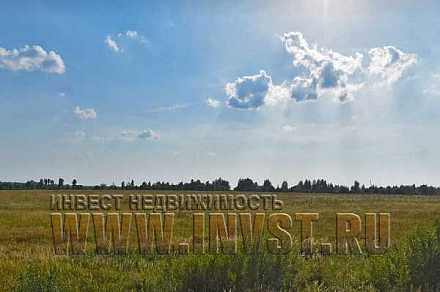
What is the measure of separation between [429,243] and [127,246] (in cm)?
1037

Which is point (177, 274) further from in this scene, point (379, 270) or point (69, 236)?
point (69, 236)

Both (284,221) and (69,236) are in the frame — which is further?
(284,221)

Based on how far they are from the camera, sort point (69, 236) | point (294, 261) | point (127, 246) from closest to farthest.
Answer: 1. point (294, 261)
2. point (127, 246)
3. point (69, 236)

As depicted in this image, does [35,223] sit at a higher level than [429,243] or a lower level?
lower

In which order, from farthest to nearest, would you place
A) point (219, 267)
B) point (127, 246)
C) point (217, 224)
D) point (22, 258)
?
1. point (217, 224)
2. point (127, 246)
3. point (22, 258)
4. point (219, 267)

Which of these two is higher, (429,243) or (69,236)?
(429,243)

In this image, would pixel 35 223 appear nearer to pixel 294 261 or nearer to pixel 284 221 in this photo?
pixel 284 221

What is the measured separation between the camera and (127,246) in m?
16.2

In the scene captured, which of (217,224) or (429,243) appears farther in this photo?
(217,224)

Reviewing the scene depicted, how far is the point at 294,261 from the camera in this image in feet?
27.4

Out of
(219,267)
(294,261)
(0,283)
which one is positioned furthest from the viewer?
(0,283)

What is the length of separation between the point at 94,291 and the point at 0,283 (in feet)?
10.4

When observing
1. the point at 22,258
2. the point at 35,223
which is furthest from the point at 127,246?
the point at 35,223

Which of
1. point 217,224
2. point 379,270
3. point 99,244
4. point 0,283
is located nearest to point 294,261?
point 379,270
